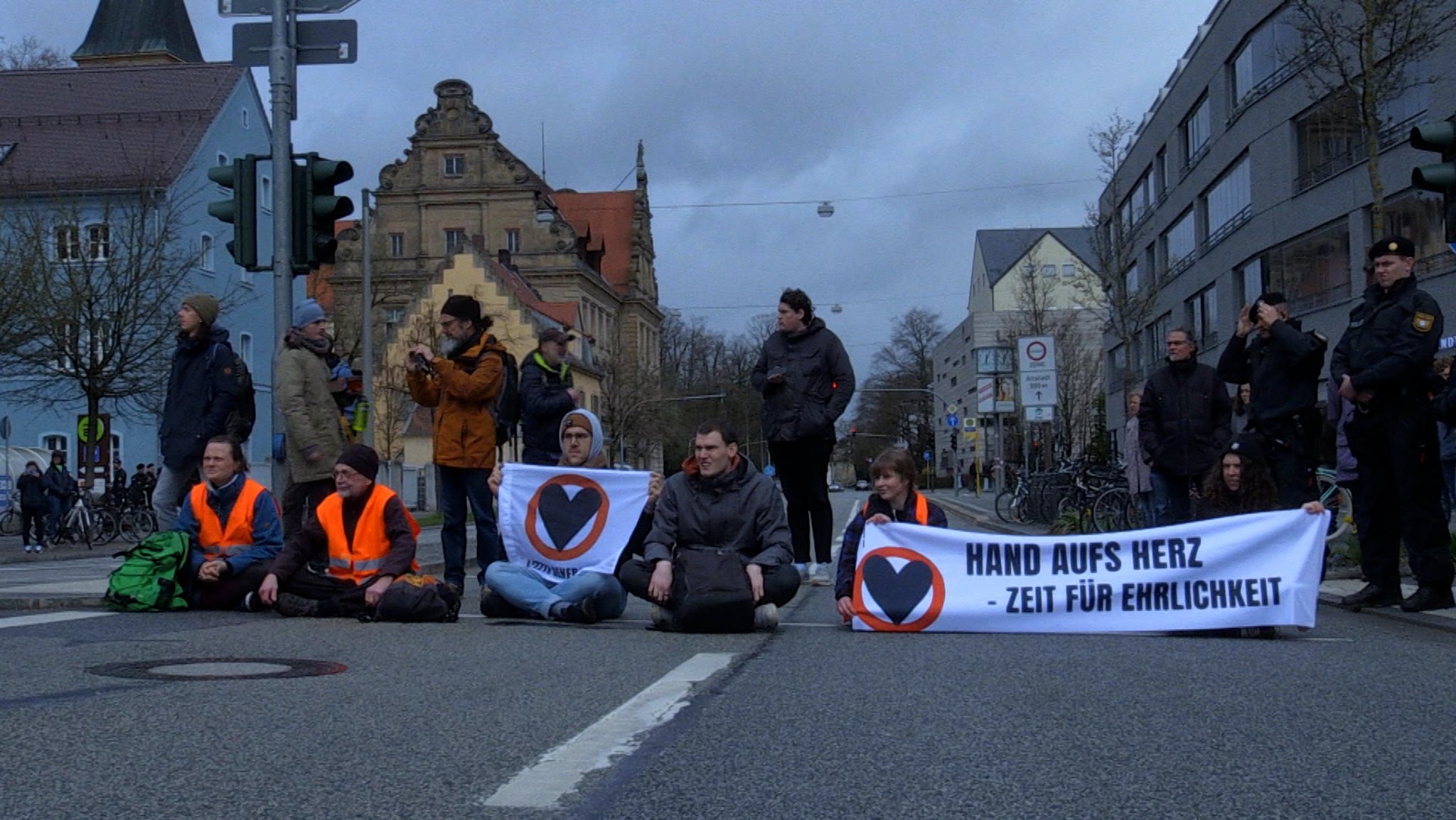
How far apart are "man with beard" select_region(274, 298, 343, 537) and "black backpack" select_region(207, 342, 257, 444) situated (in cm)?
24

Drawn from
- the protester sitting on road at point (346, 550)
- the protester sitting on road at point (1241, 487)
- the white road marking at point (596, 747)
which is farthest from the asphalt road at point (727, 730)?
the protester sitting on road at point (1241, 487)

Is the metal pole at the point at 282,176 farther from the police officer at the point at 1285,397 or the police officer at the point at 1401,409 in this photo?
the police officer at the point at 1401,409

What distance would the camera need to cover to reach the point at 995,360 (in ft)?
120

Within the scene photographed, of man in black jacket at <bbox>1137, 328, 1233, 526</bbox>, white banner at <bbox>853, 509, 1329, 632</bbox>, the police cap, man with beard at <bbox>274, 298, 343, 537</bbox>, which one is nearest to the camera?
white banner at <bbox>853, 509, 1329, 632</bbox>

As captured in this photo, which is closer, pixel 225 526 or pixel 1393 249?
pixel 1393 249

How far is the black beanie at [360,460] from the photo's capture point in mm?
8930

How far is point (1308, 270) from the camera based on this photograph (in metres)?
37.2

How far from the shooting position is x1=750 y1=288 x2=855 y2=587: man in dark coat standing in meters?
10.9

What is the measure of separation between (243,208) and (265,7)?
1887mm

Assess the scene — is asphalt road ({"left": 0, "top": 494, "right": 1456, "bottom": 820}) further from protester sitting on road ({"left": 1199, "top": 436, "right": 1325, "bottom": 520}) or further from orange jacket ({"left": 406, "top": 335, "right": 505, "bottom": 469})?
orange jacket ({"left": 406, "top": 335, "right": 505, "bottom": 469})

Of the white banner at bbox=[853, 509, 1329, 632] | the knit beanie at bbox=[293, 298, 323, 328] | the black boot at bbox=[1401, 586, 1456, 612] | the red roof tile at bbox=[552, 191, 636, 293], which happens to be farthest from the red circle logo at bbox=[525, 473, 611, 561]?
the red roof tile at bbox=[552, 191, 636, 293]

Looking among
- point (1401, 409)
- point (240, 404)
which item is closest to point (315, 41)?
point (240, 404)

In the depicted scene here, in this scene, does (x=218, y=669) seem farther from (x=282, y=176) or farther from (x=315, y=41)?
(x=315, y=41)

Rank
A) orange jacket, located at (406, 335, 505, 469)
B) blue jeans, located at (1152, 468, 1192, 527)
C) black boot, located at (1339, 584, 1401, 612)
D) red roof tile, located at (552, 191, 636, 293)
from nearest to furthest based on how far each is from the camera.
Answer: black boot, located at (1339, 584, 1401, 612)
orange jacket, located at (406, 335, 505, 469)
blue jeans, located at (1152, 468, 1192, 527)
red roof tile, located at (552, 191, 636, 293)
